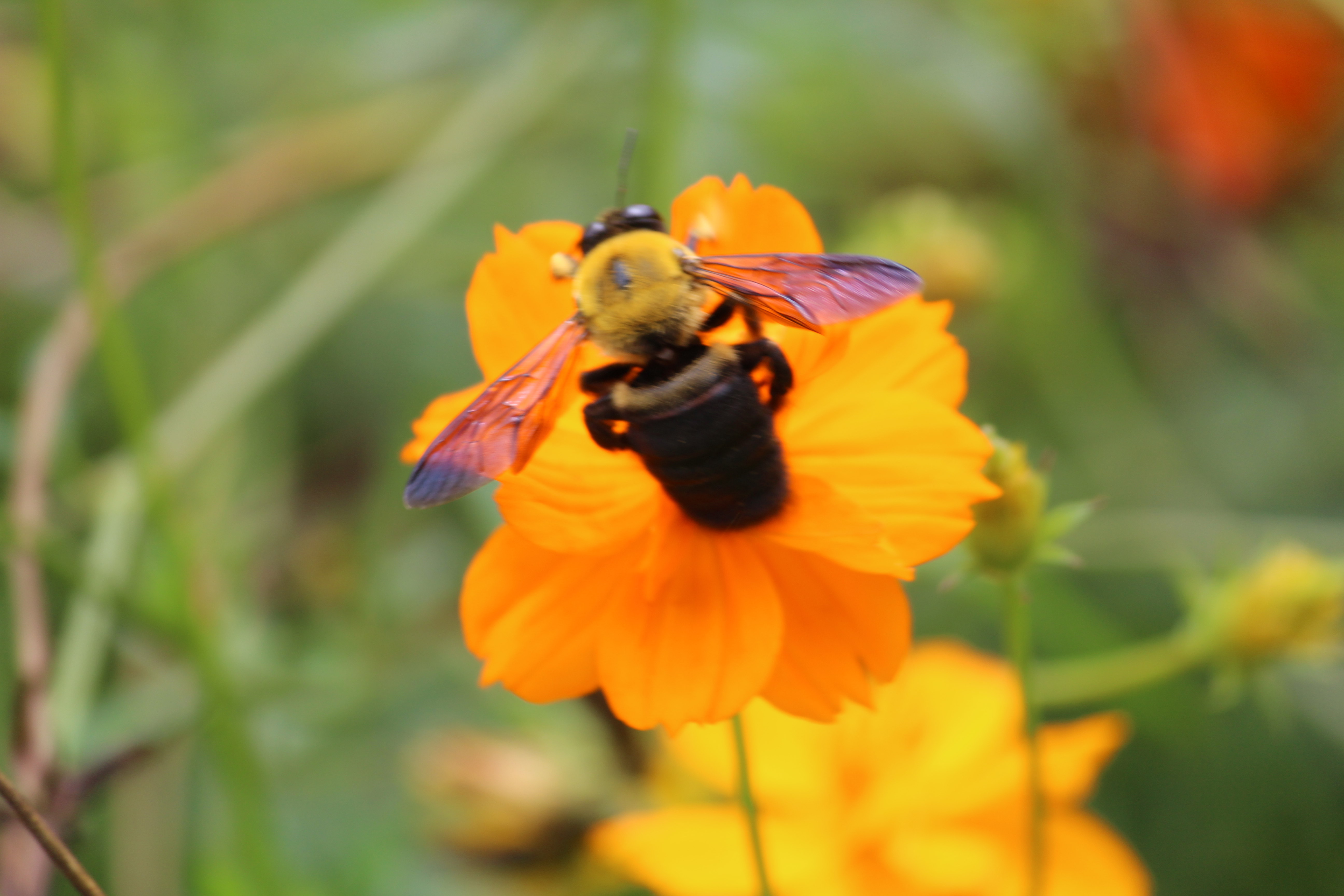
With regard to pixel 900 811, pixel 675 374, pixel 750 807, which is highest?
pixel 675 374

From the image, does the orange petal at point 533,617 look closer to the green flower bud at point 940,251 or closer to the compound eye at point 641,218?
the compound eye at point 641,218

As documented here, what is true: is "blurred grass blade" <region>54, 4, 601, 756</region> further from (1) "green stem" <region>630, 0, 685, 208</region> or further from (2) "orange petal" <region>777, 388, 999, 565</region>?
(2) "orange petal" <region>777, 388, 999, 565</region>

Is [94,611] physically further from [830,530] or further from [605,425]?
[830,530]

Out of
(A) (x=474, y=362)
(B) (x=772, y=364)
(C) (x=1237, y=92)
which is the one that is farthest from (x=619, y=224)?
(C) (x=1237, y=92)

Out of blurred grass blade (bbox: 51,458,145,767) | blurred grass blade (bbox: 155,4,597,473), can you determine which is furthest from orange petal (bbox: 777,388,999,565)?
blurred grass blade (bbox: 155,4,597,473)

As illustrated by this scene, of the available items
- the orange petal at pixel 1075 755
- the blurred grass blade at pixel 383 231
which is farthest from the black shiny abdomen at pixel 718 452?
the blurred grass blade at pixel 383 231

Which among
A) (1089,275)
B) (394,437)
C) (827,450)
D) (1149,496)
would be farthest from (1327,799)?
(394,437)

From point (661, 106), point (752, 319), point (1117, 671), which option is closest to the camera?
point (752, 319)
